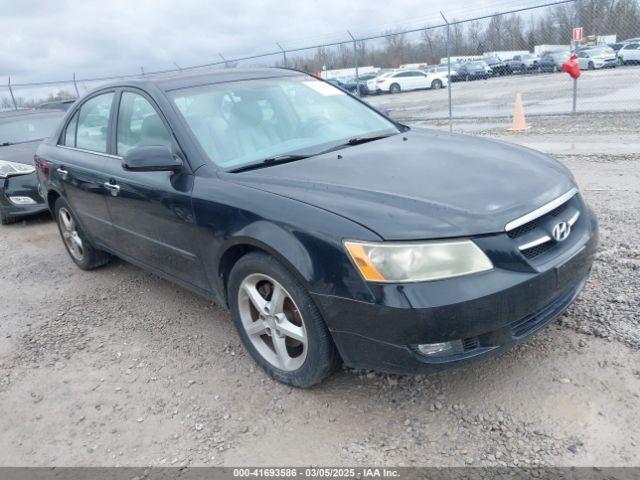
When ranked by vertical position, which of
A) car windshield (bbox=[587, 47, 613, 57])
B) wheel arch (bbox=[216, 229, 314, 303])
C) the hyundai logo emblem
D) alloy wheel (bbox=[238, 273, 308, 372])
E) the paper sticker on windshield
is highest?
the paper sticker on windshield

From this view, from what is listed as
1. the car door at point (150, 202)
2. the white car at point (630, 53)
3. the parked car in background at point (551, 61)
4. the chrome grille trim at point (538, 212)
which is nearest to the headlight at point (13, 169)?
the car door at point (150, 202)

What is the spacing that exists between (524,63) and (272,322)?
106ft

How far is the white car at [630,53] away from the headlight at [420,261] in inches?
1340

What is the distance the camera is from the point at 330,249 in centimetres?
233

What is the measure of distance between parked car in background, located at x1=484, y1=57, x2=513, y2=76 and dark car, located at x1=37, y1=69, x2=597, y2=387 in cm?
2922

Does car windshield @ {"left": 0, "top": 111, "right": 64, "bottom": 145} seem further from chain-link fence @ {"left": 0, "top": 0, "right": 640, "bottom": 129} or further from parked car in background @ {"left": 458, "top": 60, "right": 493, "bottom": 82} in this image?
parked car in background @ {"left": 458, "top": 60, "right": 493, "bottom": 82}

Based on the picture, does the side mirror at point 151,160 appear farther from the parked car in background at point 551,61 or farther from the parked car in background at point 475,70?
the parked car in background at point 475,70

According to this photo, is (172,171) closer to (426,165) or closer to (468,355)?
(426,165)

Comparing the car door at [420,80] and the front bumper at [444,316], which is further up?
the car door at [420,80]

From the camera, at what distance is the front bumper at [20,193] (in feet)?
22.5

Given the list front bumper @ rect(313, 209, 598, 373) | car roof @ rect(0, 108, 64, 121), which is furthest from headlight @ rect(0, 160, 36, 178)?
front bumper @ rect(313, 209, 598, 373)

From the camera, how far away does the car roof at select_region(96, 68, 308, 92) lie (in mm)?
3497

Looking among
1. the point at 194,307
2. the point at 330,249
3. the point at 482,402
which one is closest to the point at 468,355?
the point at 482,402

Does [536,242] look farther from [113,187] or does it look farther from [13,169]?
[13,169]
